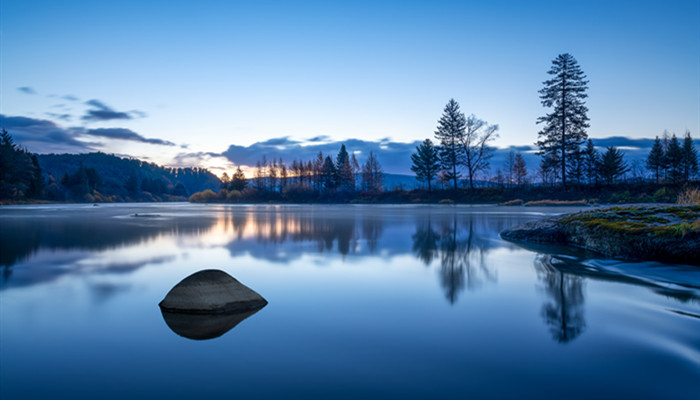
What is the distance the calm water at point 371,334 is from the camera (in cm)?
271

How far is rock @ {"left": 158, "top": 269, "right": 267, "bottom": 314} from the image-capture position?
4.38m

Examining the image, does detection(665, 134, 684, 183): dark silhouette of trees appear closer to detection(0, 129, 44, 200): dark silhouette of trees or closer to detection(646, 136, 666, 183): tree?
detection(646, 136, 666, 183): tree

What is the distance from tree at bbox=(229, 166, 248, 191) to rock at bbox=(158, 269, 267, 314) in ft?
339

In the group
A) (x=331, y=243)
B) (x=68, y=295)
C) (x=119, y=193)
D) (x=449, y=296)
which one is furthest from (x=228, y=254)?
(x=119, y=193)

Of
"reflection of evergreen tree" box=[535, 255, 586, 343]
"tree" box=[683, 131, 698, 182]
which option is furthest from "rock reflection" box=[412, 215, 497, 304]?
"tree" box=[683, 131, 698, 182]

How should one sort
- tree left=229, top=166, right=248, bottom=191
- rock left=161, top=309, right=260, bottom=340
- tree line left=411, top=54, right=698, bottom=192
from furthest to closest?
Result: tree left=229, top=166, right=248, bottom=191 → tree line left=411, top=54, right=698, bottom=192 → rock left=161, top=309, right=260, bottom=340

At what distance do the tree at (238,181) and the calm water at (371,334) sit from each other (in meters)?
100

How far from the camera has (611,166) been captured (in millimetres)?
49844

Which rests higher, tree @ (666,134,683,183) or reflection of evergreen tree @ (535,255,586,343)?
tree @ (666,134,683,183)

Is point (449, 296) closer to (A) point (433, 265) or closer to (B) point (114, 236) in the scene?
(A) point (433, 265)

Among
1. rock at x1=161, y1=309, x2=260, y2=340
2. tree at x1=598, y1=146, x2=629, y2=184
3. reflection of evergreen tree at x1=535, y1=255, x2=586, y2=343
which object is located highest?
tree at x1=598, y1=146, x2=629, y2=184

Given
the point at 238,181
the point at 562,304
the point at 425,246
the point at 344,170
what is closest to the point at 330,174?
the point at 344,170

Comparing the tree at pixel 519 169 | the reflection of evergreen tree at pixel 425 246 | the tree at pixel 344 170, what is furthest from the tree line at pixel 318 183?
the reflection of evergreen tree at pixel 425 246

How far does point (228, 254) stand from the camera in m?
9.16
